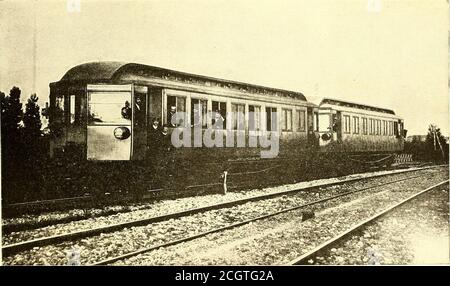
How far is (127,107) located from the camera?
4.30 metres

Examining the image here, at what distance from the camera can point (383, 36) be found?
14.7 feet

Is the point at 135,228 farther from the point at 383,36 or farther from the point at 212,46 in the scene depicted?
the point at 383,36

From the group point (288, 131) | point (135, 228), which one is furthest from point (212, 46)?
point (135, 228)

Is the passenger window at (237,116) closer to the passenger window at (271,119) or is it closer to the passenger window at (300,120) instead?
the passenger window at (271,119)

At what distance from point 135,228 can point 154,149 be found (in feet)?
3.13

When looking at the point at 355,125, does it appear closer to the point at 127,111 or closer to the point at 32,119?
the point at 127,111

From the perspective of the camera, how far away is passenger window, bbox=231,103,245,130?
510 centimetres

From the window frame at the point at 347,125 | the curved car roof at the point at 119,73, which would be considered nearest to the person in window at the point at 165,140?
the curved car roof at the point at 119,73

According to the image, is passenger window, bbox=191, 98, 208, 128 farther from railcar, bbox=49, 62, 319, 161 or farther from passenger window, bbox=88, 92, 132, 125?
passenger window, bbox=88, 92, 132, 125

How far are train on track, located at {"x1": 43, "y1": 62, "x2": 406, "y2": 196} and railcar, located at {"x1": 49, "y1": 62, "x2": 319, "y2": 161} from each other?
0.01m

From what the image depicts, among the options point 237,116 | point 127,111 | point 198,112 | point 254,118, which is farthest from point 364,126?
point 127,111

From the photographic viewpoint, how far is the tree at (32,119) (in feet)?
14.2

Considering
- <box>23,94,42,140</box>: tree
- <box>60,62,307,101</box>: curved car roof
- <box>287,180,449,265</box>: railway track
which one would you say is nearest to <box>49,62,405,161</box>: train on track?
<box>60,62,307,101</box>: curved car roof
